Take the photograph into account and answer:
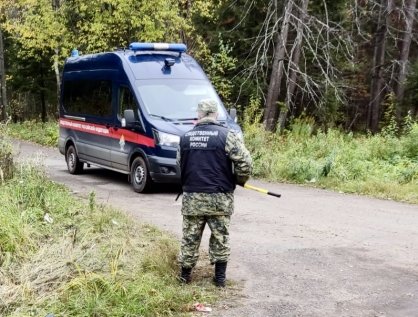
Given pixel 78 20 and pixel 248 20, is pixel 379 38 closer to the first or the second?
pixel 248 20

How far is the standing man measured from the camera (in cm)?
554

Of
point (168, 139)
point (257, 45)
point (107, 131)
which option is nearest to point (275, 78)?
point (257, 45)

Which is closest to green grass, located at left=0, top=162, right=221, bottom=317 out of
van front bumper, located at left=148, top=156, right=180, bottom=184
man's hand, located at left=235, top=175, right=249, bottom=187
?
man's hand, located at left=235, top=175, right=249, bottom=187

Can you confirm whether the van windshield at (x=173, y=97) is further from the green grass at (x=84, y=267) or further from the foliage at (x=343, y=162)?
the green grass at (x=84, y=267)

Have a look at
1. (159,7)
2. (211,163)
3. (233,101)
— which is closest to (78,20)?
(159,7)

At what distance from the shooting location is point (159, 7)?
20.2m

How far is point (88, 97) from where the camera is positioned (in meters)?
13.1

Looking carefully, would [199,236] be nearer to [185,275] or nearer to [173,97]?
[185,275]

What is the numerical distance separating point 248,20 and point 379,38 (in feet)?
32.7

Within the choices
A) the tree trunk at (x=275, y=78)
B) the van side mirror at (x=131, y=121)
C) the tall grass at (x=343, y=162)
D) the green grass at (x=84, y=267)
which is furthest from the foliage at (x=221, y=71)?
the green grass at (x=84, y=267)

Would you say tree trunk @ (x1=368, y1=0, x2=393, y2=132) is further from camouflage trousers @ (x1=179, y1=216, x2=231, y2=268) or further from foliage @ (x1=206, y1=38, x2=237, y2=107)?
camouflage trousers @ (x1=179, y1=216, x2=231, y2=268)

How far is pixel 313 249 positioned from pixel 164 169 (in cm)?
416

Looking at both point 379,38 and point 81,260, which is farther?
point 379,38

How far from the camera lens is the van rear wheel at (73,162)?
13.9 m
